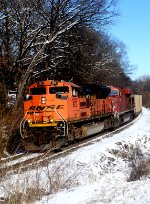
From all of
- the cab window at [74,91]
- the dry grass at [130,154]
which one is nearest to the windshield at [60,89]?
the cab window at [74,91]

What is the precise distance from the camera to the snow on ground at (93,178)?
720 cm

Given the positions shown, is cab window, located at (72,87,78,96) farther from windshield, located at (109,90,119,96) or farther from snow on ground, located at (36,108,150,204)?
windshield, located at (109,90,119,96)

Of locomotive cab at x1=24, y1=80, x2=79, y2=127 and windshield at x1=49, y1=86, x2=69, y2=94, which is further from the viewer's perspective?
windshield at x1=49, y1=86, x2=69, y2=94

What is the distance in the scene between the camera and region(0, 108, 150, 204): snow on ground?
720 centimetres

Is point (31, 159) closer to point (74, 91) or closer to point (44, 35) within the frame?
point (74, 91)

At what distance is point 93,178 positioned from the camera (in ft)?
38.9

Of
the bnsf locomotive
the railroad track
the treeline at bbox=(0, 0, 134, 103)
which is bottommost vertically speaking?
the railroad track

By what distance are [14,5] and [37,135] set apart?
9.93 metres

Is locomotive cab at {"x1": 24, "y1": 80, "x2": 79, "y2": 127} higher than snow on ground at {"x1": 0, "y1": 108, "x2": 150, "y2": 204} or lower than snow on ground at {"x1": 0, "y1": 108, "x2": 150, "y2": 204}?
higher

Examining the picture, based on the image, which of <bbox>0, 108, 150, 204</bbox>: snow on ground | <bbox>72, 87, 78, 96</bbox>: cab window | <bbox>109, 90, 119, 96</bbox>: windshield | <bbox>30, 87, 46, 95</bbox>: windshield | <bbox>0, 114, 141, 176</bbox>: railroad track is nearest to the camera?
<bbox>0, 108, 150, 204</bbox>: snow on ground

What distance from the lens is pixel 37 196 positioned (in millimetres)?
8359

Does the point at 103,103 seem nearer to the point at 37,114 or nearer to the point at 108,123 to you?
the point at 108,123

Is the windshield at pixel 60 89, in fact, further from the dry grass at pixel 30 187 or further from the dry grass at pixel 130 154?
the dry grass at pixel 30 187

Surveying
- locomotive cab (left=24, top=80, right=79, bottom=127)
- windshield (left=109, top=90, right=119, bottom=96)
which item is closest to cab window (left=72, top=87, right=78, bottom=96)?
locomotive cab (left=24, top=80, right=79, bottom=127)
